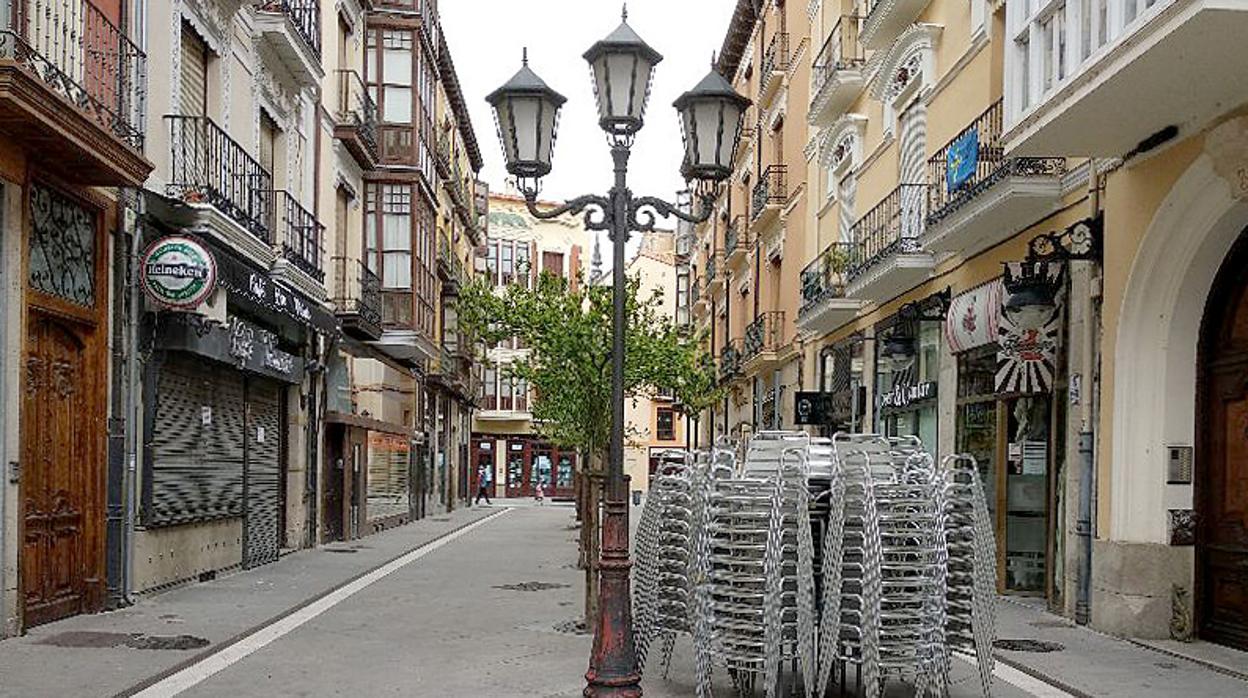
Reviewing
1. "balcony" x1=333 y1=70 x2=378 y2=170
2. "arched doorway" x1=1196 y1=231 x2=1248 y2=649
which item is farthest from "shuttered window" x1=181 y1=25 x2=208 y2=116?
"arched doorway" x1=1196 y1=231 x2=1248 y2=649

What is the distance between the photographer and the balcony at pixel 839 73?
77.6 ft

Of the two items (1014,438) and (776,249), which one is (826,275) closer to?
(1014,438)

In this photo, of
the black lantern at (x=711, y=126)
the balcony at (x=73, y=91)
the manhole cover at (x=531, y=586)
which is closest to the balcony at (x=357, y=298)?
the manhole cover at (x=531, y=586)

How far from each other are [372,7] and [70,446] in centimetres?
1858

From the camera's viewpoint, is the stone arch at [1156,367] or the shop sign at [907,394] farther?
the shop sign at [907,394]

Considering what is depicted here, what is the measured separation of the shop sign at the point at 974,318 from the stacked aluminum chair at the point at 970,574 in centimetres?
613

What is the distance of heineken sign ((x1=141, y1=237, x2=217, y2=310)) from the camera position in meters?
13.1

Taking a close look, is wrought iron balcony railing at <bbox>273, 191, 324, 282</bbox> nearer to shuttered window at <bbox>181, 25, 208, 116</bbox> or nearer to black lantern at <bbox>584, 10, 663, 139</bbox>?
shuttered window at <bbox>181, 25, 208, 116</bbox>

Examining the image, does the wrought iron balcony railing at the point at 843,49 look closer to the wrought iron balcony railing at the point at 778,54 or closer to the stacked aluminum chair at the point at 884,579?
the wrought iron balcony railing at the point at 778,54

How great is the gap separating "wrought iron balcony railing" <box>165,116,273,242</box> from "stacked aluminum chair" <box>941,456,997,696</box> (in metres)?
9.07

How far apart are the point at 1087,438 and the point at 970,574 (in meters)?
4.51

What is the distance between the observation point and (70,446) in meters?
12.1

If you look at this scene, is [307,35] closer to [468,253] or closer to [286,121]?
[286,121]

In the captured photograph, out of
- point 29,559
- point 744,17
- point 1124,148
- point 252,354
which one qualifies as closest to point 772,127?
point 744,17
